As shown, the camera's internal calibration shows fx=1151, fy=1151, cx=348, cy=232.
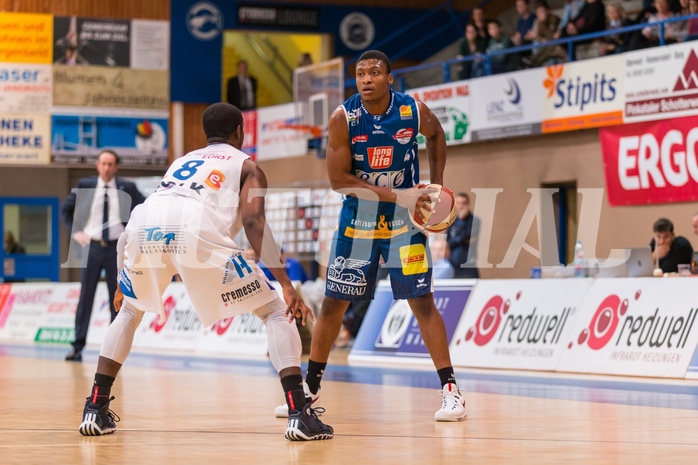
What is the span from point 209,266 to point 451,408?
1996 millimetres

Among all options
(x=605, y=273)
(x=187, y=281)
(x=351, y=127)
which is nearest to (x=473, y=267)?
(x=605, y=273)

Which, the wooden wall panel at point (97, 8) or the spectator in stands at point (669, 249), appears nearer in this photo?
the spectator in stands at point (669, 249)

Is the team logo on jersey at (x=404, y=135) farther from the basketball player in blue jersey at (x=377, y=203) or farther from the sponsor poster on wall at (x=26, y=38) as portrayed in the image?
the sponsor poster on wall at (x=26, y=38)

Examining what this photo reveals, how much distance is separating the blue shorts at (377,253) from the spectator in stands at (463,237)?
8699 mm

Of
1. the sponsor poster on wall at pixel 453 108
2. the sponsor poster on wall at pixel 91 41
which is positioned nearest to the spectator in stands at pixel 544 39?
the sponsor poster on wall at pixel 453 108

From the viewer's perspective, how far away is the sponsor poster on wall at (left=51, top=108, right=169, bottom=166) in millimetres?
27797

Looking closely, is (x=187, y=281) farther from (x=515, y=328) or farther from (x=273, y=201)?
(x=273, y=201)

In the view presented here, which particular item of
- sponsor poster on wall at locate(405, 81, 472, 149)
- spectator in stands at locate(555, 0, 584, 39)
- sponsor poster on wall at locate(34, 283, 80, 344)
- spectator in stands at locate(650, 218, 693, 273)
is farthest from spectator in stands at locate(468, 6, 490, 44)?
spectator in stands at locate(650, 218, 693, 273)

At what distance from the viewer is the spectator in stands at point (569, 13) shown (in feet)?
65.7

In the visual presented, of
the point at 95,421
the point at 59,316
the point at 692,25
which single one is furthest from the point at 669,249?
the point at 59,316

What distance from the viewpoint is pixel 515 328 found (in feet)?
41.3

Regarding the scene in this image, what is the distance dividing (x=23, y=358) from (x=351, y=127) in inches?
355

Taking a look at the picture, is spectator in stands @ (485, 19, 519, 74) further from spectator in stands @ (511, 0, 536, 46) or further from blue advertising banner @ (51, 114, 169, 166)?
blue advertising banner @ (51, 114, 169, 166)

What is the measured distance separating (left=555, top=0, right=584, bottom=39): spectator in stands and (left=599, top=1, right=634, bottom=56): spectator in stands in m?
1.03
